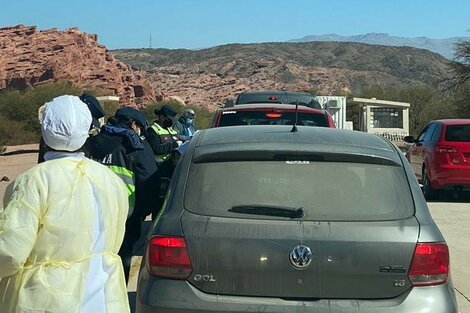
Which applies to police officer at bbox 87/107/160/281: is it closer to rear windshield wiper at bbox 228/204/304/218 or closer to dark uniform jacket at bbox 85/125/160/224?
dark uniform jacket at bbox 85/125/160/224

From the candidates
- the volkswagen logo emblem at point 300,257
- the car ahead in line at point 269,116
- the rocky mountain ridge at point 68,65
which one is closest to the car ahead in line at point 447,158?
the car ahead in line at point 269,116

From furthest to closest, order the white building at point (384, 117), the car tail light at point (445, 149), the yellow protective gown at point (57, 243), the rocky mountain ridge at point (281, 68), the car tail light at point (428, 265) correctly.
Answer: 1. the rocky mountain ridge at point (281, 68)
2. the white building at point (384, 117)
3. the car tail light at point (445, 149)
4. the car tail light at point (428, 265)
5. the yellow protective gown at point (57, 243)

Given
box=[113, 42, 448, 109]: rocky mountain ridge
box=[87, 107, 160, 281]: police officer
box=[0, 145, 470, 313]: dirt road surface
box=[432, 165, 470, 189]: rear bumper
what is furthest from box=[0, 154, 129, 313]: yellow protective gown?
box=[113, 42, 448, 109]: rocky mountain ridge

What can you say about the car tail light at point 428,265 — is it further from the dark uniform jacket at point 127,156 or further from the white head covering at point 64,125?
the dark uniform jacket at point 127,156

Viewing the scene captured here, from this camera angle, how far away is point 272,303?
159 inches

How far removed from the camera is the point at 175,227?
167 inches

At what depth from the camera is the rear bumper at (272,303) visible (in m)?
4.03

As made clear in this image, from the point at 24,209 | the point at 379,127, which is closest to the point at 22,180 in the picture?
Answer: the point at 24,209

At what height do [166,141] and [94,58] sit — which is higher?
[166,141]

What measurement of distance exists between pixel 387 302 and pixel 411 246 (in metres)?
0.33

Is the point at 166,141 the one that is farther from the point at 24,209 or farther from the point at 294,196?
the point at 24,209

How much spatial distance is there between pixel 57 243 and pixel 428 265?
212 cm

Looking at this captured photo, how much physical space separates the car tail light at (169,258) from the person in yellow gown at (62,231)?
0.90 metres

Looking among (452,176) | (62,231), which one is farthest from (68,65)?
(62,231)
